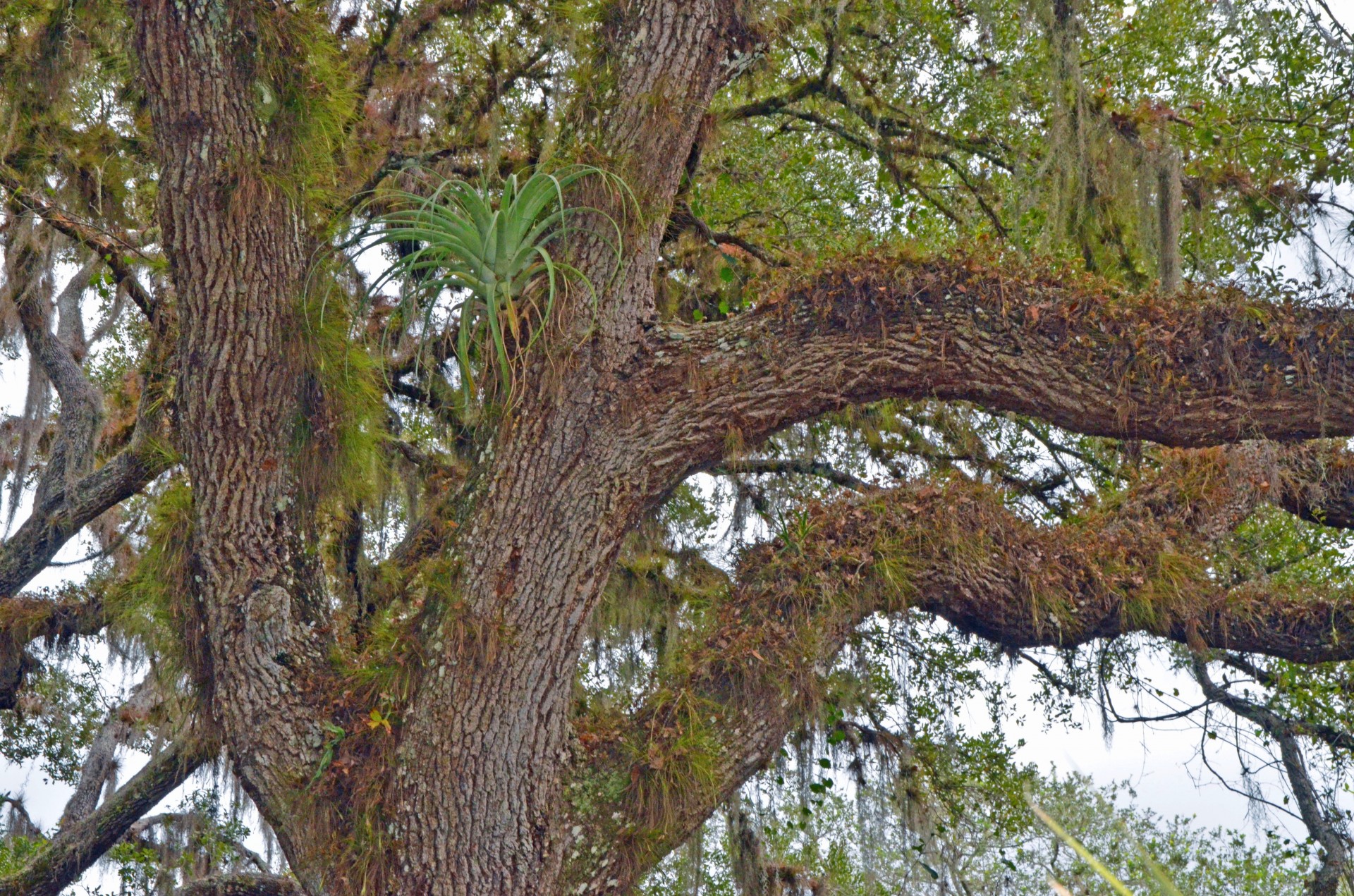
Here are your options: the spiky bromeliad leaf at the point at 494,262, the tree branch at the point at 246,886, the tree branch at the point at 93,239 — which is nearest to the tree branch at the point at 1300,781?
the spiky bromeliad leaf at the point at 494,262

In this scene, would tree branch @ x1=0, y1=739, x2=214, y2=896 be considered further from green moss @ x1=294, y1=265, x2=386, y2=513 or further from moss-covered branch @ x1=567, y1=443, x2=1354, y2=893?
moss-covered branch @ x1=567, y1=443, x2=1354, y2=893

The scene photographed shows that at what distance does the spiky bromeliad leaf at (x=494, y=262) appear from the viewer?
3.29 m

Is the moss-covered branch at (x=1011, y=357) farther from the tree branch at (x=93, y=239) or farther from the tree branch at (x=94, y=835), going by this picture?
the tree branch at (x=93, y=239)

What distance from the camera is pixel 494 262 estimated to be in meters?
3.38

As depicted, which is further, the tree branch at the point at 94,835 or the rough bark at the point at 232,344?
the tree branch at the point at 94,835

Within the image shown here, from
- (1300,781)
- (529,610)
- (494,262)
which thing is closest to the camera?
(529,610)

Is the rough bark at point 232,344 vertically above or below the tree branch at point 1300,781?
above

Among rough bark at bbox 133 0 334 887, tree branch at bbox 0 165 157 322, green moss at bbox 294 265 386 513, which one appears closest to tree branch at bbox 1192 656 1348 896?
green moss at bbox 294 265 386 513

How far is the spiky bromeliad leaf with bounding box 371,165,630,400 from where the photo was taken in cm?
329

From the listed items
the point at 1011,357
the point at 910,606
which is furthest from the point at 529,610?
the point at 1011,357

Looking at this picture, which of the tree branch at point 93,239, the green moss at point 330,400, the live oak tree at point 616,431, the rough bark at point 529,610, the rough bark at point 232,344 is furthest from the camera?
the tree branch at point 93,239

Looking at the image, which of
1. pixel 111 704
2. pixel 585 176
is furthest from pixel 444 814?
pixel 111 704

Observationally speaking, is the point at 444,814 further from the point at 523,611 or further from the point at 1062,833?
the point at 1062,833

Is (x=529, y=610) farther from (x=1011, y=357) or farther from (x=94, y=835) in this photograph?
(x=94, y=835)
